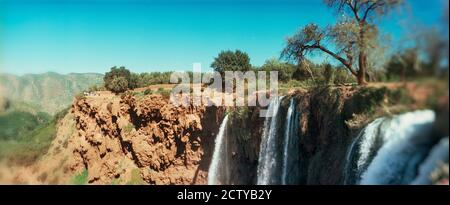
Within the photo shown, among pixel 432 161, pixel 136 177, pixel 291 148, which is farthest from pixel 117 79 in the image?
pixel 432 161

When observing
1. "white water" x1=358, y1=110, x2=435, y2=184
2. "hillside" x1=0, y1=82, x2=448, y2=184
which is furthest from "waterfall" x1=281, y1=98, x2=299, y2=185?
"white water" x1=358, y1=110, x2=435, y2=184

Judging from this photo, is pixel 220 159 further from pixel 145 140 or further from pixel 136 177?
pixel 136 177

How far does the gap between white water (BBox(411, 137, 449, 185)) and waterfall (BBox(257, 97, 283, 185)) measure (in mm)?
8526

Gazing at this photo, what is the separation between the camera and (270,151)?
16406 millimetres

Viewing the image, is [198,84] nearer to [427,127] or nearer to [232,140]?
[232,140]

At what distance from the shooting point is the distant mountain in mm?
23781

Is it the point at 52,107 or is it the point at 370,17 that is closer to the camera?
the point at 370,17

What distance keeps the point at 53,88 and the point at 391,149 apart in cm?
2544

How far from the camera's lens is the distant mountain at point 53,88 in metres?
23.8

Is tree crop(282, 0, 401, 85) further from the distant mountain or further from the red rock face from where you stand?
the distant mountain

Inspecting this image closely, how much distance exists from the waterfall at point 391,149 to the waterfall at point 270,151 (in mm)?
5983
